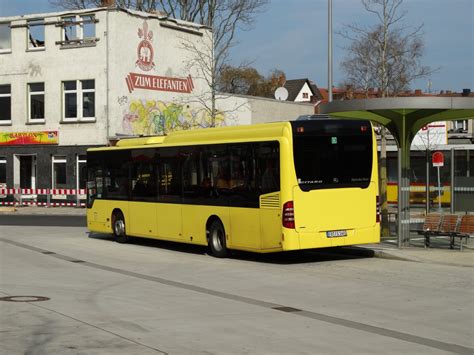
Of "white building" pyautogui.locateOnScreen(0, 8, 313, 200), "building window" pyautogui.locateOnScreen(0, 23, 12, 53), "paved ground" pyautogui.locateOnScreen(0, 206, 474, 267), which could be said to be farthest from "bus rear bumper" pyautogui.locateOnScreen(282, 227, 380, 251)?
"building window" pyautogui.locateOnScreen(0, 23, 12, 53)

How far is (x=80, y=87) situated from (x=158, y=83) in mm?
4501

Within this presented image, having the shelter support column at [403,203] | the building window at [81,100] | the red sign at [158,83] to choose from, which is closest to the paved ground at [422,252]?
the shelter support column at [403,203]

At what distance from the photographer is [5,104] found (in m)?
42.2

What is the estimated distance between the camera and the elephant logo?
132 feet

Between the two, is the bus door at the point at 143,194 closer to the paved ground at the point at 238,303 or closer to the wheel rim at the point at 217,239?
the paved ground at the point at 238,303

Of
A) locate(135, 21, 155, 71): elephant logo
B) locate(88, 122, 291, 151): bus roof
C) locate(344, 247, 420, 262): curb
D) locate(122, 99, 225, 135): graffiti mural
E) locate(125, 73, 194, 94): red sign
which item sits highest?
locate(135, 21, 155, 71): elephant logo

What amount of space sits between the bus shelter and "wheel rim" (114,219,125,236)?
6.85 meters

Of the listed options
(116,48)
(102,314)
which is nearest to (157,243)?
(102,314)

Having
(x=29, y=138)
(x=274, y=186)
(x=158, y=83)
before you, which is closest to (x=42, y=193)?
(x=29, y=138)

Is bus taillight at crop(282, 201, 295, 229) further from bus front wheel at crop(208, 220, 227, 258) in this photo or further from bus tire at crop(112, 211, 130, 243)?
bus tire at crop(112, 211, 130, 243)

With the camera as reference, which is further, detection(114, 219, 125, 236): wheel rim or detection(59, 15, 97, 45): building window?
detection(59, 15, 97, 45): building window

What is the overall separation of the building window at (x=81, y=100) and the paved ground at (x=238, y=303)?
21838 mm

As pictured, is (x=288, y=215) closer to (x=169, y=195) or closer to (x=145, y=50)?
(x=169, y=195)

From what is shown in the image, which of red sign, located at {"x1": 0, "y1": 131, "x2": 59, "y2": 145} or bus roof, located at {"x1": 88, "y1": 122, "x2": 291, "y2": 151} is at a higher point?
red sign, located at {"x1": 0, "y1": 131, "x2": 59, "y2": 145}
